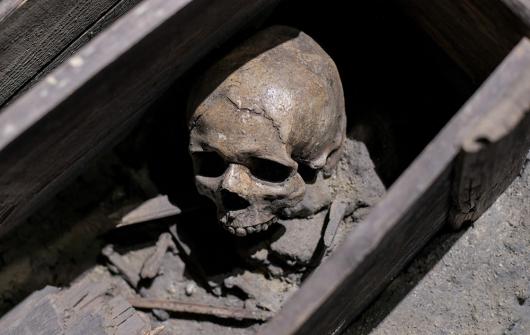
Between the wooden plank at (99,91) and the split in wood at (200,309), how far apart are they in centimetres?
34

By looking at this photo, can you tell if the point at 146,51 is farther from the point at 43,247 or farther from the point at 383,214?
the point at 43,247

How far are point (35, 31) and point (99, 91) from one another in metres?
0.36

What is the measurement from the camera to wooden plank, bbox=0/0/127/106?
167 cm

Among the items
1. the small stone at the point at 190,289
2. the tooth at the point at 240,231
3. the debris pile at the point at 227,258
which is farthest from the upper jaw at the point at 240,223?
the small stone at the point at 190,289

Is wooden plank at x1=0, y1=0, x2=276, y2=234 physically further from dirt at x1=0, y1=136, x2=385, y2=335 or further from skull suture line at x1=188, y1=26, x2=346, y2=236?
dirt at x1=0, y1=136, x2=385, y2=335

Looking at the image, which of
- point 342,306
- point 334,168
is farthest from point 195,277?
point 342,306

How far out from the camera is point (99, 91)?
4.77 feet

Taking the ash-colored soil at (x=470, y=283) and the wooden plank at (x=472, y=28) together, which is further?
the ash-colored soil at (x=470, y=283)

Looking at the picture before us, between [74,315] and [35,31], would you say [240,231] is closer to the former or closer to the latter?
[74,315]

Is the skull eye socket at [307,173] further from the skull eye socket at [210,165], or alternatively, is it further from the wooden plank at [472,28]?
the wooden plank at [472,28]

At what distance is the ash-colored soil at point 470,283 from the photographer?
1696 mm

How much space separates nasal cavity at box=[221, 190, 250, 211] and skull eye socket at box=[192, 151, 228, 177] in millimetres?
57

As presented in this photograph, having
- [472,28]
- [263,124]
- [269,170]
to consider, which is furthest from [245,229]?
[472,28]

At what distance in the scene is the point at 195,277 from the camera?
1.95 m
